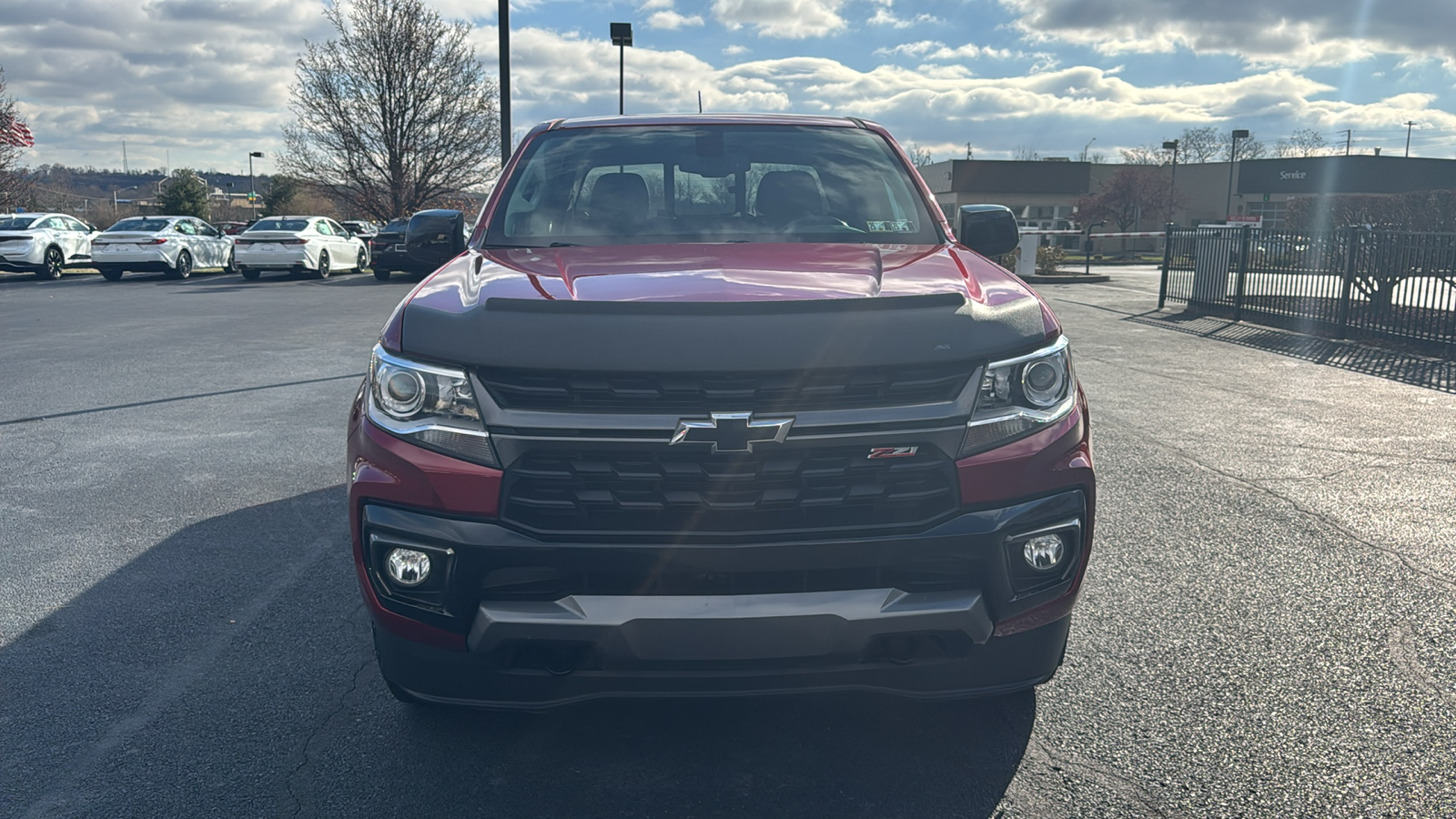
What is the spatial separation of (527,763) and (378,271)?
2581 cm

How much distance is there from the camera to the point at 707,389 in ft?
8.24

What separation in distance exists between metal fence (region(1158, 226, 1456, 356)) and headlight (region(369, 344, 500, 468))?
12646mm

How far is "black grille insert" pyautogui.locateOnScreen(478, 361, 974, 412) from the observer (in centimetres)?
250

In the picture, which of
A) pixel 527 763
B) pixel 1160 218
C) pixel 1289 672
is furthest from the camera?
pixel 1160 218

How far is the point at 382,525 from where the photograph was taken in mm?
2602

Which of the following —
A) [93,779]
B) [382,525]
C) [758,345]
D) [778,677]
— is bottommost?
[93,779]

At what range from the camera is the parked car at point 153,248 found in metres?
25.1

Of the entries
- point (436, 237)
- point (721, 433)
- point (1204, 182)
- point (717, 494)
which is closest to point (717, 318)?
point (721, 433)

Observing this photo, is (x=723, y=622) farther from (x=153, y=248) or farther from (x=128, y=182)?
(x=128, y=182)

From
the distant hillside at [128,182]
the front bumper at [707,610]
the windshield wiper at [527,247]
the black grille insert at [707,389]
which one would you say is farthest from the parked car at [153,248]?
the distant hillside at [128,182]

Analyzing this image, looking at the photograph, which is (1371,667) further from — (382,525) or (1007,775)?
(382,525)

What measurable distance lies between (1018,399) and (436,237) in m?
2.65

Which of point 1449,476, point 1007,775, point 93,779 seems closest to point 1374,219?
point 1449,476

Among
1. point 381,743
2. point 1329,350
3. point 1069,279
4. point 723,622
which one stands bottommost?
point 381,743
